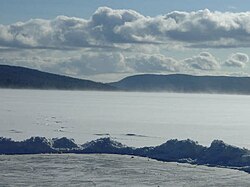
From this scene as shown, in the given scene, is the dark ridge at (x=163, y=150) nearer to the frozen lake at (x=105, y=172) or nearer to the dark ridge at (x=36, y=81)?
the frozen lake at (x=105, y=172)

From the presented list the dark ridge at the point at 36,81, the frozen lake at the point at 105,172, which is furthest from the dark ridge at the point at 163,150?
the dark ridge at the point at 36,81

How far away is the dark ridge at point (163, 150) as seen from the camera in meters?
17.7

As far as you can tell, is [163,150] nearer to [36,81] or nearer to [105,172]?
[105,172]

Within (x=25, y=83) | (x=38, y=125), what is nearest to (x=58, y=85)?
(x=25, y=83)

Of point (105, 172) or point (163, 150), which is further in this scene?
point (163, 150)

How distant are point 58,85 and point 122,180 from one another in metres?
146

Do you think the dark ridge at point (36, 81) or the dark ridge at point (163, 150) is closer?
the dark ridge at point (163, 150)

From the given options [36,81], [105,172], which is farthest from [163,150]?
[36,81]

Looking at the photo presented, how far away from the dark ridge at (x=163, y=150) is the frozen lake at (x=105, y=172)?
3.81ft

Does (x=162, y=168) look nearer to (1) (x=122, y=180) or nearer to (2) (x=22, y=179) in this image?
(1) (x=122, y=180)

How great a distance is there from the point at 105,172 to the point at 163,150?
4037 mm

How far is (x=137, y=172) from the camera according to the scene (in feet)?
50.1

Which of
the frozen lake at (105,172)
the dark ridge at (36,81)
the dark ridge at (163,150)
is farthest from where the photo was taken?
the dark ridge at (36,81)

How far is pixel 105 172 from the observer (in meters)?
15.1
